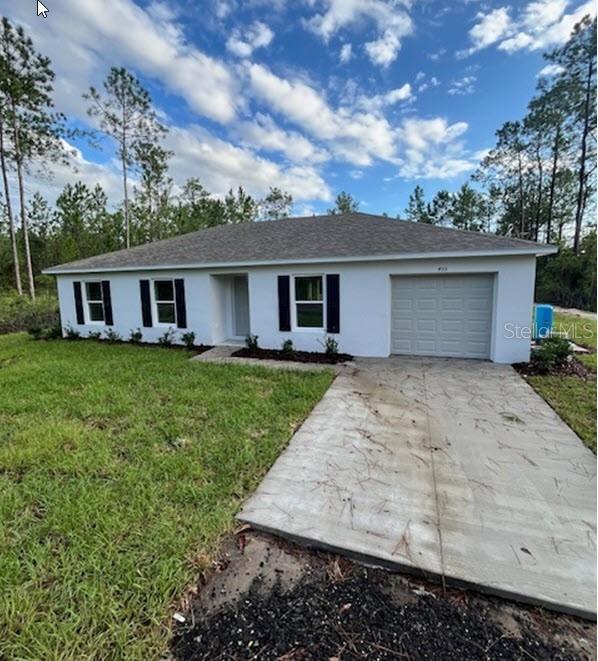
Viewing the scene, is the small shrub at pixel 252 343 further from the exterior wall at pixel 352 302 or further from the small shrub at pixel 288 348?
the small shrub at pixel 288 348

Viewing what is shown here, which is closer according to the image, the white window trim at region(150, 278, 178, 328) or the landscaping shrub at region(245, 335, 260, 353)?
the landscaping shrub at region(245, 335, 260, 353)

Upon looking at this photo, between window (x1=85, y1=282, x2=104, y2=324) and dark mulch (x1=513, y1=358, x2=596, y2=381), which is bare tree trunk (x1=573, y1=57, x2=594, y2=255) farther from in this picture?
window (x1=85, y1=282, x2=104, y2=324)

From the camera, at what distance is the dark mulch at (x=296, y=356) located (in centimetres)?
809

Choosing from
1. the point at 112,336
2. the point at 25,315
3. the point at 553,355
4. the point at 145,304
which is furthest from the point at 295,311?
the point at 25,315

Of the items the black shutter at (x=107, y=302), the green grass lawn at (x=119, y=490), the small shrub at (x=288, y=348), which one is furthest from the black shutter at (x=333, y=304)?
the black shutter at (x=107, y=302)

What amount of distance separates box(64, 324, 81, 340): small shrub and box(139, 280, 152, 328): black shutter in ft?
9.12

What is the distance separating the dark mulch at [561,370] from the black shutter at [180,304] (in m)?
8.46

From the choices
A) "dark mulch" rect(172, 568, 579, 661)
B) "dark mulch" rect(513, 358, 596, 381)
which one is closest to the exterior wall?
"dark mulch" rect(513, 358, 596, 381)

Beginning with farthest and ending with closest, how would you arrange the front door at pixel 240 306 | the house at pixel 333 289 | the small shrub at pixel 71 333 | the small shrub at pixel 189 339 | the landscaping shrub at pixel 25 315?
1. the landscaping shrub at pixel 25 315
2. the small shrub at pixel 71 333
3. the front door at pixel 240 306
4. the small shrub at pixel 189 339
5. the house at pixel 333 289

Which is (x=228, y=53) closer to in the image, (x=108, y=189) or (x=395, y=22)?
(x=395, y=22)

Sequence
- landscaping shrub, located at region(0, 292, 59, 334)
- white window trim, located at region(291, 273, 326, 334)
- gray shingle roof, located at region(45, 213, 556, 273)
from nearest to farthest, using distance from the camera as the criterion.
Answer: gray shingle roof, located at region(45, 213, 556, 273), white window trim, located at region(291, 273, 326, 334), landscaping shrub, located at region(0, 292, 59, 334)

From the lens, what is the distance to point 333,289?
8.41 meters

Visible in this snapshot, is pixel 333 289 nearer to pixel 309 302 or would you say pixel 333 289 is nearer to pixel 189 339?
pixel 309 302

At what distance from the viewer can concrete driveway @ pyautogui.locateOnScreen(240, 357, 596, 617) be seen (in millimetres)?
2287
